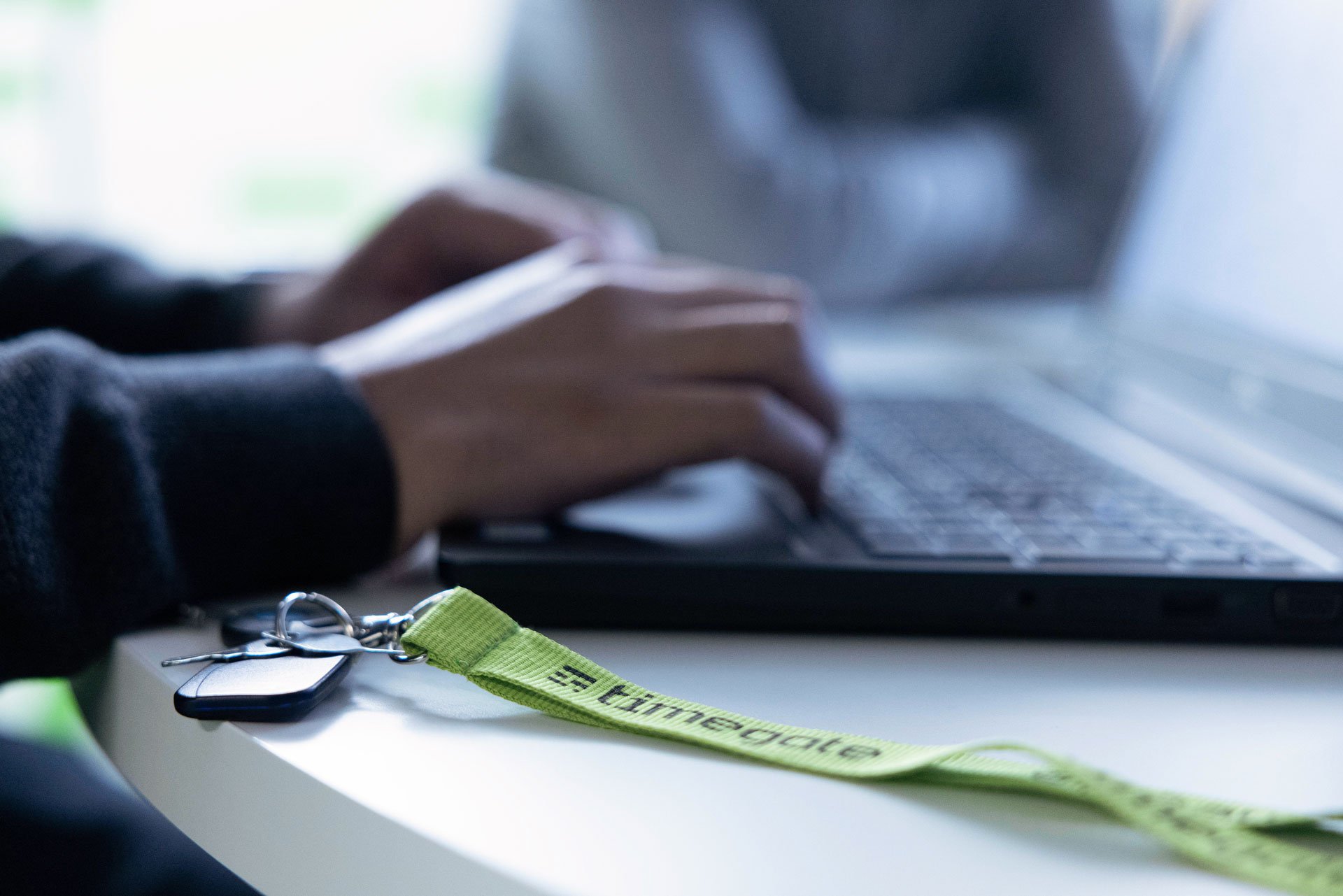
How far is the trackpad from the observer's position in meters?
0.47

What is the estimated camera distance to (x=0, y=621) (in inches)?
13.6

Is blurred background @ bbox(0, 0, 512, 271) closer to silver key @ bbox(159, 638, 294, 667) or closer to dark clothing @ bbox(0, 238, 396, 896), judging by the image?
dark clothing @ bbox(0, 238, 396, 896)

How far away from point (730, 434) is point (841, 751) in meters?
0.24

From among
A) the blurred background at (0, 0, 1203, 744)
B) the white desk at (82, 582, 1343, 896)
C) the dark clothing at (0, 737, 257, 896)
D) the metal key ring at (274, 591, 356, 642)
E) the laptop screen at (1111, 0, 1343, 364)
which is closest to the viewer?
the white desk at (82, 582, 1343, 896)

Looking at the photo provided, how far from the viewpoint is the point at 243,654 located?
1.09 ft

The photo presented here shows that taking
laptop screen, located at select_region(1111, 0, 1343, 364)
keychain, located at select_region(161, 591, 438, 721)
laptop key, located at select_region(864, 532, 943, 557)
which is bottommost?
keychain, located at select_region(161, 591, 438, 721)

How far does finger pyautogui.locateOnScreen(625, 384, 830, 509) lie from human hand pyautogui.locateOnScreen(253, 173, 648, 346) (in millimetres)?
226

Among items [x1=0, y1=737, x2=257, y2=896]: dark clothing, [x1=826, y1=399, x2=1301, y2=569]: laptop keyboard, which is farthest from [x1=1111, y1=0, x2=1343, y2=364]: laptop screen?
[x1=0, y1=737, x2=257, y2=896]: dark clothing

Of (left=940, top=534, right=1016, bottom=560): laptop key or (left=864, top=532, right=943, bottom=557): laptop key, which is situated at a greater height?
(left=940, top=534, right=1016, bottom=560): laptop key

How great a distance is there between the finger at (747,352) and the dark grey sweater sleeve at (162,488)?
0.15 meters

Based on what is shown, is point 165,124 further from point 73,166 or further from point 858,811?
point 858,811

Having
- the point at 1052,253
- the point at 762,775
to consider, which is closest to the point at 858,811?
the point at 762,775

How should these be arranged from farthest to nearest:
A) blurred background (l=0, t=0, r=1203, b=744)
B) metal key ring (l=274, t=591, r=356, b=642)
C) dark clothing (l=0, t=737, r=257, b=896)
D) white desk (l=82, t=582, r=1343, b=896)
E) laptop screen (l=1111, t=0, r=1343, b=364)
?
blurred background (l=0, t=0, r=1203, b=744), laptop screen (l=1111, t=0, r=1343, b=364), dark clothing (l=0, t=737, r=257, b=896), metal key ring (l=274, t=591, r=356, b=642), white desk (l=82, t=582, r=1343, b=896)

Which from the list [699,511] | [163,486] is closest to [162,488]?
[163,486]
